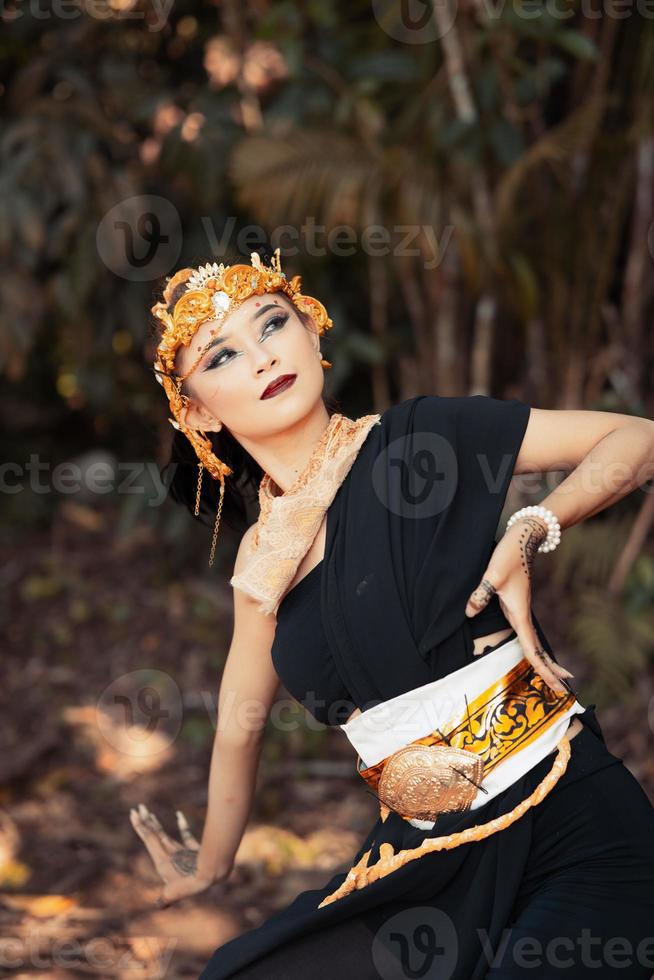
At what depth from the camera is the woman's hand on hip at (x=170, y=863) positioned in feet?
6.46

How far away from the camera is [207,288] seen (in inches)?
67.5

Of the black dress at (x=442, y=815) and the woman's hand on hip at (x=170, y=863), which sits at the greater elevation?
the black dress at (x=442, y=815)

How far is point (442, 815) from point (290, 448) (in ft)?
2.09

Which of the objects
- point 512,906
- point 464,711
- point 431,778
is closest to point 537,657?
point 464,711

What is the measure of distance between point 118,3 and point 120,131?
2.17ft

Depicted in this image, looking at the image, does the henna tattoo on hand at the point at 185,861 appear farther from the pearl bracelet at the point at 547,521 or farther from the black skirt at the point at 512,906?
the pearl bracelet at the point at 547,521

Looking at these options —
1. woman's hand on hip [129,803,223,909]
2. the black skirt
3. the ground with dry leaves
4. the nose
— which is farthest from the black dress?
the ground with dry leaves

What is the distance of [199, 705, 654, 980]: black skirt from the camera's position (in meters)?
1.44

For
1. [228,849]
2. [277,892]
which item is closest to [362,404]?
[277,892]

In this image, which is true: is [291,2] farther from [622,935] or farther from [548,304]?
[622,935]

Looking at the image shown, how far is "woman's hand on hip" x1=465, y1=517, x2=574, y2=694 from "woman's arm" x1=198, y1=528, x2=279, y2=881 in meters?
0.44

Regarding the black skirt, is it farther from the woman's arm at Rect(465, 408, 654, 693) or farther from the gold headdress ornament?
the gold headdress ornament

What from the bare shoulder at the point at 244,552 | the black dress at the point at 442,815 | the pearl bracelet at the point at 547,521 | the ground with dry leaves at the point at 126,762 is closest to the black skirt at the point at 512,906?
the black dress at the point at 442,815

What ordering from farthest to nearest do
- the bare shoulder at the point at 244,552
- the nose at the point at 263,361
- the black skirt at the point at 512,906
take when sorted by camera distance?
the bare shoulder at the point at 244,552 < the nose at the point at 263,361 < the black skirt at the point at 512,906
